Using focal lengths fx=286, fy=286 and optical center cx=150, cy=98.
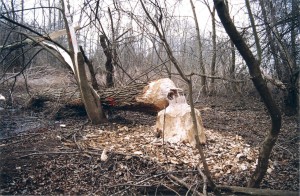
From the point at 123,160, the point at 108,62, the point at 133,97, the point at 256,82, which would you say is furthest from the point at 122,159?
the point at 108,62

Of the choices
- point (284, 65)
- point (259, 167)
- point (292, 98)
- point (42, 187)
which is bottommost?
point (42, 187)

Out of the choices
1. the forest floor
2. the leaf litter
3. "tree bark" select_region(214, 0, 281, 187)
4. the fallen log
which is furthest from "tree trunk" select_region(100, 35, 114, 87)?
"tree bark" select_region(214, 0, 281, 187)

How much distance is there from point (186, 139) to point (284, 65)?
11.7 feet

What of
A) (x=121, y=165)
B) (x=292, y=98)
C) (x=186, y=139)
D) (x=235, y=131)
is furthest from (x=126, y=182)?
(x=292, y=98)

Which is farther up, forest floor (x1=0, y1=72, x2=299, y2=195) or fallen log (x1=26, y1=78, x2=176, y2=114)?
fallen log (x1=26, y1=78, x2=176, y2=114)

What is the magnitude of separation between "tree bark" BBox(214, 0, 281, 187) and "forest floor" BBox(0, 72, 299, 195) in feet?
1.81

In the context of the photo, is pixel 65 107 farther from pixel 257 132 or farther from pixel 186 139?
pixel 257 132

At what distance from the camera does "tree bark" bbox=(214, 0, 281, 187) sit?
2.10 meters

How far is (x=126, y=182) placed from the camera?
3.19 metres

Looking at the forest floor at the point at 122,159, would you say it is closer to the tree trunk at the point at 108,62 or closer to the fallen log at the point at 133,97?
the fallen log at the point at 133,97

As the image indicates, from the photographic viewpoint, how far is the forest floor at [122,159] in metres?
3.12

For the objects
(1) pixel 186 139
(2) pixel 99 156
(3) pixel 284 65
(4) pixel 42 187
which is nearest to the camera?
(4) pixel 42 187

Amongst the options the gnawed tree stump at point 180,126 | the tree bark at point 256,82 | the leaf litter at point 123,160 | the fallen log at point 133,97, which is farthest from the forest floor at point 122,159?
the tree bark at point 256,82

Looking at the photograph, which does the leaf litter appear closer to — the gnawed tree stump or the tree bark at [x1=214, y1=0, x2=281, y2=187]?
the gnawed tree stump
